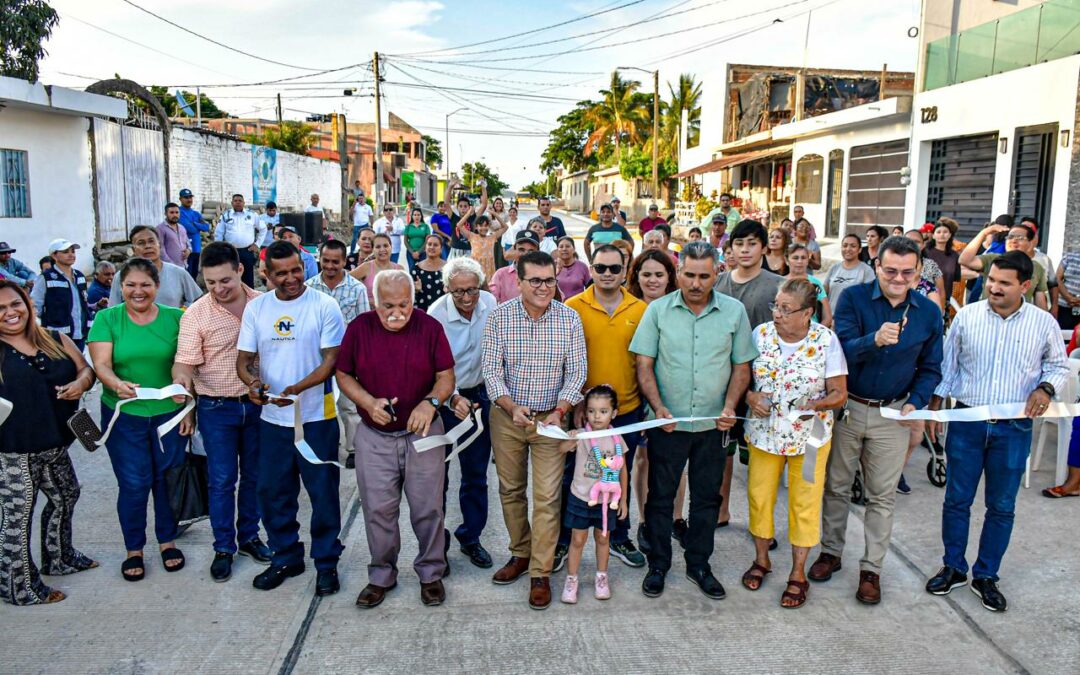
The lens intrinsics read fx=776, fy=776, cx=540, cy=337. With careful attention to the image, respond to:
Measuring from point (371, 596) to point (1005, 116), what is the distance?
1435 cm

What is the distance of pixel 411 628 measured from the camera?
384 centimetres

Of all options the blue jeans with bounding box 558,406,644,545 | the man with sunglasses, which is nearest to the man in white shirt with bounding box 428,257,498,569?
the blue jeans with bounding box 558,406,644,545

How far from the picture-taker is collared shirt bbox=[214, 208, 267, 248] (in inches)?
556

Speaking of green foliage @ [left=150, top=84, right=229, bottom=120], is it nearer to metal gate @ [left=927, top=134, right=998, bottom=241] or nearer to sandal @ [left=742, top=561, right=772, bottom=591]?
metal gate @ [left=927, top=134, right=998, bottom=241]

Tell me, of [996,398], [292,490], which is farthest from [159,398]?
[996,398]

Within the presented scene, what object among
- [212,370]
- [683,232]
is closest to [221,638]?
[212,370]

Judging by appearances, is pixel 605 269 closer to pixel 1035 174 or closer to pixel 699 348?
pixel 699 348

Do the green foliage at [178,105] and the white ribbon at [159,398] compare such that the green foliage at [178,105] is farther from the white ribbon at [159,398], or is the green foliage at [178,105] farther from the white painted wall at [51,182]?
the white ribbon at [159,398]

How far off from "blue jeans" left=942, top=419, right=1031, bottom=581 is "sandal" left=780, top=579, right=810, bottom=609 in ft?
2.80

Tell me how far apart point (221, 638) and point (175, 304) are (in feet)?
8.81

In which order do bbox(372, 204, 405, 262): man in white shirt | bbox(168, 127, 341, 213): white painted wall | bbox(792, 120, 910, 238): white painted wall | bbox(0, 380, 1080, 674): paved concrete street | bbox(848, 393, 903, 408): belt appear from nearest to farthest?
bbox(0, 380, 1080, 674): paved concrete street, bbox(848, 393, 903, 408): belt, bbox(372, 204, 405, 262): man in white shirt, bbox(792, 120, 910, 238): white painted wall, bbox(168, 127, 341, 213): white painted wall

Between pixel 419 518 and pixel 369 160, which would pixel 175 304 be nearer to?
pixel 419 518

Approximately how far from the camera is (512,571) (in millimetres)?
4367

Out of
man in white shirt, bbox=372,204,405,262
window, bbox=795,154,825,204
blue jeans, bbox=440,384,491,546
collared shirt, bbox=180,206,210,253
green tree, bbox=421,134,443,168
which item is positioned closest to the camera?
blue jeans, bbox=440,384,491,546
